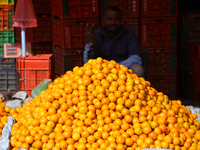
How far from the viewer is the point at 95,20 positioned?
610 cm

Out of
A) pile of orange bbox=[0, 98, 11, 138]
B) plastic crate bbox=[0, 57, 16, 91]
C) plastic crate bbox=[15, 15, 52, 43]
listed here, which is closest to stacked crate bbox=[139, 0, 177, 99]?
plastic crate bbox=[15, 15, 52, 43]

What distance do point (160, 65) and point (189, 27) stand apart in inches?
40.1

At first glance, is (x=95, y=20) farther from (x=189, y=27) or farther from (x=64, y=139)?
(x=64, y=139)

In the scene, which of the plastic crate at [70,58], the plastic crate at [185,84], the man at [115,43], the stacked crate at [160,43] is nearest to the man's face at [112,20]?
the man at [115,43]

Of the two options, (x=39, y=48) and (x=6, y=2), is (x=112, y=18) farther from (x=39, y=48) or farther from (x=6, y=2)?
(x=6, y=2)

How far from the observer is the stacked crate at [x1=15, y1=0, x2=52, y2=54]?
6.95 metres

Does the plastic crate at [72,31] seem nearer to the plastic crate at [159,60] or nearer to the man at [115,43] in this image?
the man at [115,43]

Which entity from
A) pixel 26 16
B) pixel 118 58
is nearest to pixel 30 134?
pixel 118 58

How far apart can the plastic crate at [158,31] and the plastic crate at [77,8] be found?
952 millimetres

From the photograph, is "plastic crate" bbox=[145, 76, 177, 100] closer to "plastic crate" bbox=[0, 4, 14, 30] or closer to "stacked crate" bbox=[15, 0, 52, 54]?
"stacked crate" bbox=[15, 0, 52, 54]

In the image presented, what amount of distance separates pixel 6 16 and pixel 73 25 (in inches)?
69.3

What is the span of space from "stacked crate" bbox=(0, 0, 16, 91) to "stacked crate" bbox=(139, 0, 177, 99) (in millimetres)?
2658

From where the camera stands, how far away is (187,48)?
6.54 meters

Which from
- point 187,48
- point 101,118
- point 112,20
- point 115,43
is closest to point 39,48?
point 115,43
